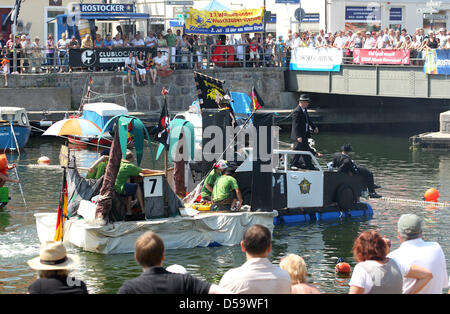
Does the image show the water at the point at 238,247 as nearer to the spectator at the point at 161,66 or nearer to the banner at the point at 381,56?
the banner at the point at 381,56

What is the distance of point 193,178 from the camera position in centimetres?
1889

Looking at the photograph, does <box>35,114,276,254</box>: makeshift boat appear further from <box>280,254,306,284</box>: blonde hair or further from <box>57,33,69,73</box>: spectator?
<box>57,33,69,73</box>: spectator

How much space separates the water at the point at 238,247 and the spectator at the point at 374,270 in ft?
20.6

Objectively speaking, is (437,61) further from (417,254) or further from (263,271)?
(263,271)

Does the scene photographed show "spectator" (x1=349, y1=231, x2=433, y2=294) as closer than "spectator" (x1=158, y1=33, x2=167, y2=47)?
Yes

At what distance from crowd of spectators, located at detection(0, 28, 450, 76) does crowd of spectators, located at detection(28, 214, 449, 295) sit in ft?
89.4

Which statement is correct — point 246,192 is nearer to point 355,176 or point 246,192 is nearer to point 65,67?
point 355,176

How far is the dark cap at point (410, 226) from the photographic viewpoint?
8.05 m

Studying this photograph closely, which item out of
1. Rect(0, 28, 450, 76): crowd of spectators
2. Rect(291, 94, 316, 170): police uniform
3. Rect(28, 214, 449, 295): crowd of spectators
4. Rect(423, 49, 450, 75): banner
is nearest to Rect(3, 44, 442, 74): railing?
Rect(0, 28, 450, 76): crowd of spectators

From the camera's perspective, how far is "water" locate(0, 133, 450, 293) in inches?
571

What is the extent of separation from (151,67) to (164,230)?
76.8 ft
